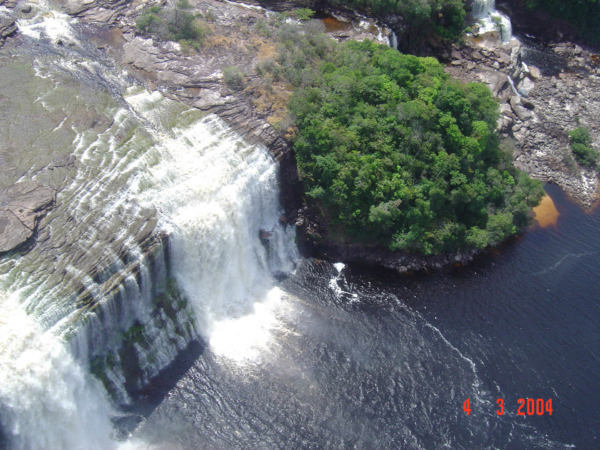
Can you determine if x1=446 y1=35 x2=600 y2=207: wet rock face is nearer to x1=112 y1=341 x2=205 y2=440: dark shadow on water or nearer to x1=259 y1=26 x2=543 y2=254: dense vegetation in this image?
x1=259 y1=26 x2=543 y2=254: dense vegetation

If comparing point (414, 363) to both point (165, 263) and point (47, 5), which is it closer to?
point (165, 263)

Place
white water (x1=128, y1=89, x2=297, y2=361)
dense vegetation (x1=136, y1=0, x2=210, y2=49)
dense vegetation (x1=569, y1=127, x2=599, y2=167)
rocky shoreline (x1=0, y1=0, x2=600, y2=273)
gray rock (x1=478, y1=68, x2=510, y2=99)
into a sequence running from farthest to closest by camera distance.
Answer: gray rock (x1=478, y1=68, x2=510, y2=99) → dense vegetation (x1=569, y1=127, x2=599, y2=167) → dense vegetation (x1=136, y1=0, x2=210, y2=49) → rocky shoreline (x1=0, y1=0, x2=600, y2=273) → white water (x1=128, y1=89, x2=297, y2=361)

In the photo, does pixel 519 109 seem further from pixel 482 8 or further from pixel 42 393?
pixel 42 393

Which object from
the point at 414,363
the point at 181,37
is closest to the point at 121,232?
the point at 414,363

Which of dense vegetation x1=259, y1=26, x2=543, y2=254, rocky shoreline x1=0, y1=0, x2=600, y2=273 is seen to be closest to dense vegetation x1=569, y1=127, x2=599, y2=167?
rocky shoreline x1=0, y1=0, x2=600, y2=273
